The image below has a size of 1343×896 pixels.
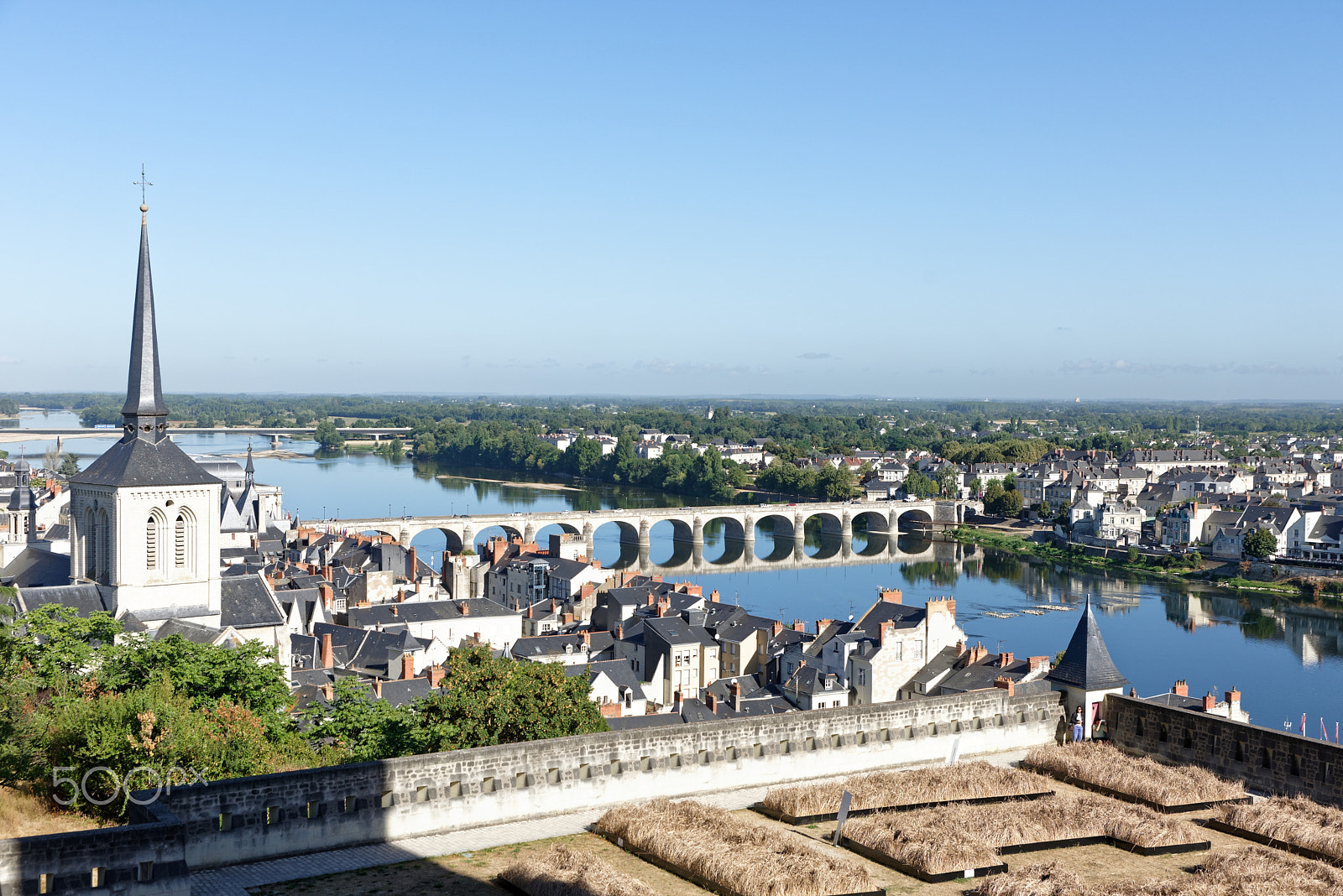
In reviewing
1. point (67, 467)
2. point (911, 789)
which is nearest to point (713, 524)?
point (67, 467)

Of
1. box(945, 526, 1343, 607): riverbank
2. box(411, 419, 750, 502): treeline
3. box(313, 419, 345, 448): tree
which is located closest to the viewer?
box(945, 526, 1343, 607): riverbank

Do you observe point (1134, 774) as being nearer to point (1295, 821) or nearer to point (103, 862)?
point (1295, 821)

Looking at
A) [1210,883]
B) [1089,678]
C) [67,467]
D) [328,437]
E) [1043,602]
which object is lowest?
[1043,602]

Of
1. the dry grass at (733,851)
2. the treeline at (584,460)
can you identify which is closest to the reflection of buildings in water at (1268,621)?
the dry grass at (733,851)

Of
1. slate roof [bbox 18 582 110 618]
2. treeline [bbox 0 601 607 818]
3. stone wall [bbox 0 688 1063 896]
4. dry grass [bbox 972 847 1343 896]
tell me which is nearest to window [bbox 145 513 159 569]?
slate roof [bbox 18 582 110 618]

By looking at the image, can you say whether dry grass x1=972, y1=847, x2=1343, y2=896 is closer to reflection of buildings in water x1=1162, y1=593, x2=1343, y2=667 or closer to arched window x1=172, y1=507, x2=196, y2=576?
arched window x1=172, y1=507, x2=196, y2=576

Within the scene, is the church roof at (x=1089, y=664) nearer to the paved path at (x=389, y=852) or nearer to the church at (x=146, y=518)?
the paved path at (x=389, y=852)
